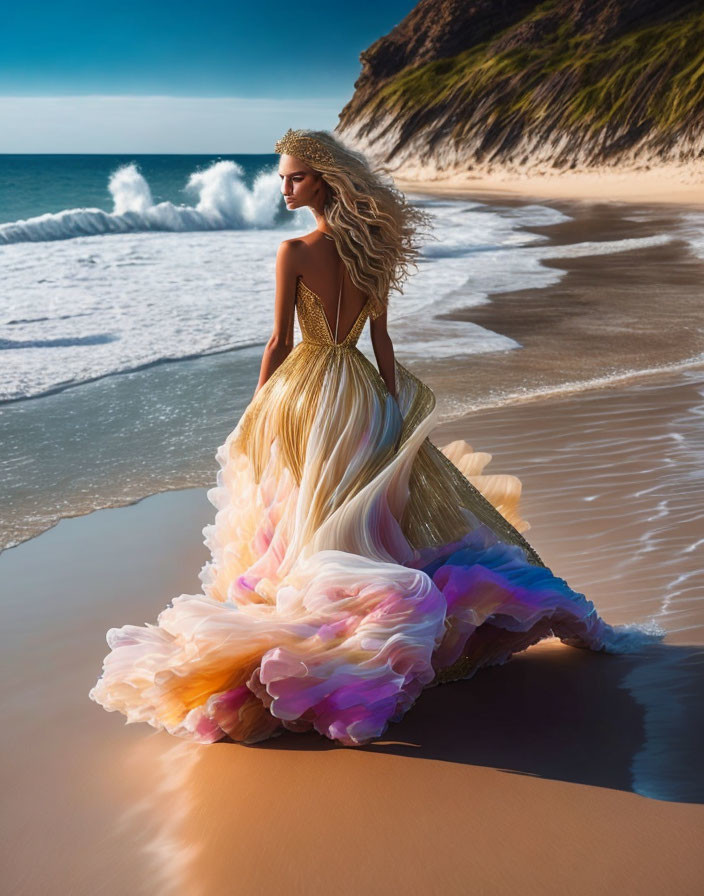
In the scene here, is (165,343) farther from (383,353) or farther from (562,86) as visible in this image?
(562,86)

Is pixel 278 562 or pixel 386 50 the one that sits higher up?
pixel 386 50

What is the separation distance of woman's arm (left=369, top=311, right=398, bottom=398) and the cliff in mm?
39265

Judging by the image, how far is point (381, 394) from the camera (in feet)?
10.4

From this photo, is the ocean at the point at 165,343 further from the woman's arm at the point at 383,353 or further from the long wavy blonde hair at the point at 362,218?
the long wavy blonde hair at the point at 362,218

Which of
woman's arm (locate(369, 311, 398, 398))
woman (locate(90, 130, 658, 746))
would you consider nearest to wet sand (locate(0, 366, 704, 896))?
woman (locate(90, 130, 658, 746))

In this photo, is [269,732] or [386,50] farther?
[386,50]

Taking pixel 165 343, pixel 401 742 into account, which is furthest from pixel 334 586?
pixel 165 343

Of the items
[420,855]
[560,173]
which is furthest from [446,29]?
[420,855]

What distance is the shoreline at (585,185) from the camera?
3406 cm

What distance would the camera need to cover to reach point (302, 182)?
3102mm

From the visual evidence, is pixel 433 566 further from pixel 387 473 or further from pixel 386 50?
pixel 386 50

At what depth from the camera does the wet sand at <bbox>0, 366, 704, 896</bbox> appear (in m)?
2.21

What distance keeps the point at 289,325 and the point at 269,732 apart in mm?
1268

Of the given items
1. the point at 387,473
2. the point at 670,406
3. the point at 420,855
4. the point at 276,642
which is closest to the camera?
the point at 420,855
